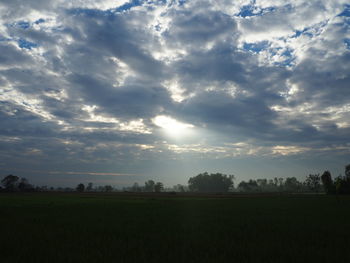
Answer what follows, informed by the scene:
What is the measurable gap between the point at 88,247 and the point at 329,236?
12363mm

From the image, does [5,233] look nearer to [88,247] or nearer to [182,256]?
[88,247]

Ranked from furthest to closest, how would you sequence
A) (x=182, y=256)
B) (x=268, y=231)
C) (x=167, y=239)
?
(x=268, y=231) < (x=167, y=239) < (x=182, y=256)

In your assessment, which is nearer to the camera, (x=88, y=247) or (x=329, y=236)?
(x=88, y=247)

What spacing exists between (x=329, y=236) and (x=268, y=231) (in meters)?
3.10

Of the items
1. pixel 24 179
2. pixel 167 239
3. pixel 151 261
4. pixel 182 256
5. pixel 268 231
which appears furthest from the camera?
pixel 24 179

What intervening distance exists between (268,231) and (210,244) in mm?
5322

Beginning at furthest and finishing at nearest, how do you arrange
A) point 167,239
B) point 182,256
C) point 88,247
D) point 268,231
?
point 268,231, point 167,239, point 88,247, point 182,256

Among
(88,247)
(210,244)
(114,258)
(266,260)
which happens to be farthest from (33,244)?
(266,260)

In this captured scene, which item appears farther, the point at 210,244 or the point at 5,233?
the point at 5,233

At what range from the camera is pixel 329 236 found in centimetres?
1245

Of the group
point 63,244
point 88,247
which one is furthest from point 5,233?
point 88,247

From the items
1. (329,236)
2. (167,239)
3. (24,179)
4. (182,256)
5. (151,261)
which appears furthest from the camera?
(24,179)

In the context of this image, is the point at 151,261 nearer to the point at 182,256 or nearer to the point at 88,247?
the point at 182,256

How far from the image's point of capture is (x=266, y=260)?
27.9ft
